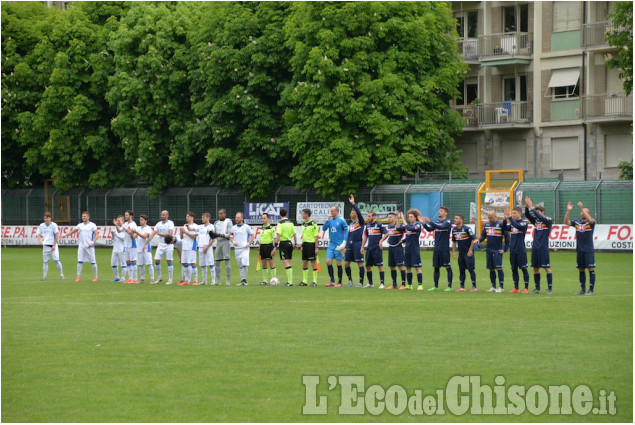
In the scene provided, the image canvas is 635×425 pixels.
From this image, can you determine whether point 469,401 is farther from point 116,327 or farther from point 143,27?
point 143,27

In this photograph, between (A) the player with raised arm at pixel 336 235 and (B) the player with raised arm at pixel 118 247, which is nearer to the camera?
(A) the player with raised arm at pixel 336 235

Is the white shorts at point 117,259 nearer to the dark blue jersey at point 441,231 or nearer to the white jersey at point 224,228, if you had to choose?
the white jersey at point 224,228

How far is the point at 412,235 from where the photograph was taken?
94.0ft

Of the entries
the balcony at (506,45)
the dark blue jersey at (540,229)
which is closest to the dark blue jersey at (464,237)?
the dark blue jersey at (540,229)

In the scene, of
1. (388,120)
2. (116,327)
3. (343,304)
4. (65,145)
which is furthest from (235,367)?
(65,145)

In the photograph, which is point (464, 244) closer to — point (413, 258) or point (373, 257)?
point (413, 258)

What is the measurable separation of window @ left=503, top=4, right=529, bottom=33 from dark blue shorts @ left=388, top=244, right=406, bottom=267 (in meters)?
32.2

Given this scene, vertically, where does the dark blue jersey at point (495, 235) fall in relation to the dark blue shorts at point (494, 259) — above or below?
above

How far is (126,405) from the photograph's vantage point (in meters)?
12.1

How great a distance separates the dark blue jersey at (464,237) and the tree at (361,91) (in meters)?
22.8

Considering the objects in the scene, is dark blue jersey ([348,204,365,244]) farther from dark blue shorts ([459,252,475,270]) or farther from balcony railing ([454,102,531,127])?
balcony railing ([454,102,531,127])

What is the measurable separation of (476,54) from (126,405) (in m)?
49.8

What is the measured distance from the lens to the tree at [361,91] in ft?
166

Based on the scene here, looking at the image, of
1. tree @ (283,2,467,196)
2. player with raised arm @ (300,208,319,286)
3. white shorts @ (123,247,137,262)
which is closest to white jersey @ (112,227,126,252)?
white shorts @ (123,247,137,262)
